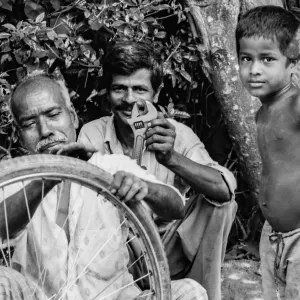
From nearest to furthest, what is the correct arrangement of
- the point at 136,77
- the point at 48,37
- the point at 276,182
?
the point at 276,182, the point at 136,77, the point at 48,37

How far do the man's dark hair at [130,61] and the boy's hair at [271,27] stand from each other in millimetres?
679

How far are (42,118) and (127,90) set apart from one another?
616mm

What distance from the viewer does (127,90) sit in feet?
11.7

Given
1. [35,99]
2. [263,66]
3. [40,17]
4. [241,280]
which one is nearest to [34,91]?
[35,99]

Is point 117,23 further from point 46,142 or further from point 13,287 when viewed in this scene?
point 13,287

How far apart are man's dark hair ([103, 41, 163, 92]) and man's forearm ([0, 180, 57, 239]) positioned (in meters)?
1.10

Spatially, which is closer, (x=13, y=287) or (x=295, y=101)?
(x=13, y=287)

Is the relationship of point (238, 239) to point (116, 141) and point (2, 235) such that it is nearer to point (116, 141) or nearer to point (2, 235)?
point (116, 141)

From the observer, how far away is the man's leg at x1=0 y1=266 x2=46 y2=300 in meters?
2.43

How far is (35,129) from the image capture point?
3059 millimetres

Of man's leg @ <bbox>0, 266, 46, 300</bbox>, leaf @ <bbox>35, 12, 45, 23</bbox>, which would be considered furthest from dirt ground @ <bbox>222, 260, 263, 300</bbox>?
man's leg @ <bbox>0, 266, 46, 300</bbox>

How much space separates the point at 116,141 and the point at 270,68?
0.97m

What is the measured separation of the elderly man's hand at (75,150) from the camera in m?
2.66

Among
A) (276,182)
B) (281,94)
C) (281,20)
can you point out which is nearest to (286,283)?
(276,182)
